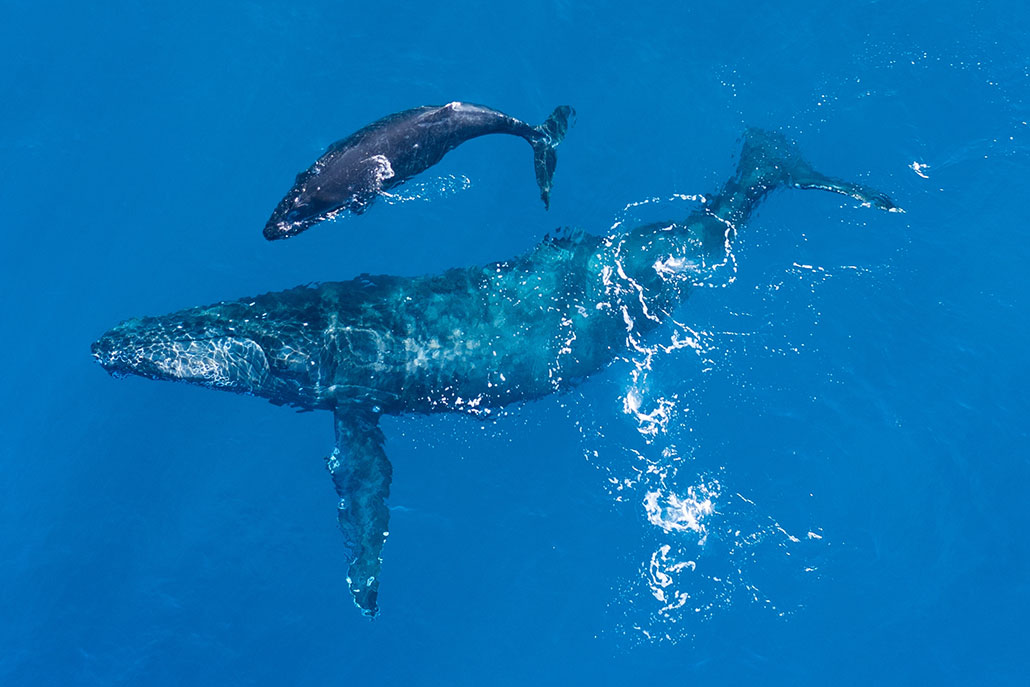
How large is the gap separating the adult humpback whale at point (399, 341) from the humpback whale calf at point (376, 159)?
2419mm

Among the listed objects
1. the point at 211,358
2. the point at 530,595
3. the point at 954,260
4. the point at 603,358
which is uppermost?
the point at 954,260

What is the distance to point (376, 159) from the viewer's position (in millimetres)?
21406

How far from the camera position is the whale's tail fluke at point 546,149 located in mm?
24094

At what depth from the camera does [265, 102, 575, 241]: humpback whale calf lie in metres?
21.1

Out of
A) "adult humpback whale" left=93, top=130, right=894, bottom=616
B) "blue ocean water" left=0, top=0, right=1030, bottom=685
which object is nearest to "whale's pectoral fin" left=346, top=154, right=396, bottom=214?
"adult humpback whale" left=93, top=130, right=894, bottom=616

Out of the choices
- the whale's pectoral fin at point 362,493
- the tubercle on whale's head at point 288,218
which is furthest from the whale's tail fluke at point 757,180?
the tubercle on whale's head at point 288,218

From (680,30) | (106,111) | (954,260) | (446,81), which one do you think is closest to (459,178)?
(446,81)

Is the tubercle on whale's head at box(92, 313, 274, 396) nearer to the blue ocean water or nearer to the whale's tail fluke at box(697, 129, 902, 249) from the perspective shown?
the blue ocean water

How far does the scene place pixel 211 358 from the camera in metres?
21.6

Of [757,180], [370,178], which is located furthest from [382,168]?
[757,180]

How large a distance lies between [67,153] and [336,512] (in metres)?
14.8

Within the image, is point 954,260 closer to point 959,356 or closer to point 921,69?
point 959,356

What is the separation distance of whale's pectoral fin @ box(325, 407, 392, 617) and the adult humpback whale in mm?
30

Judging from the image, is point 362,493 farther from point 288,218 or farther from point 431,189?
point 431,189
